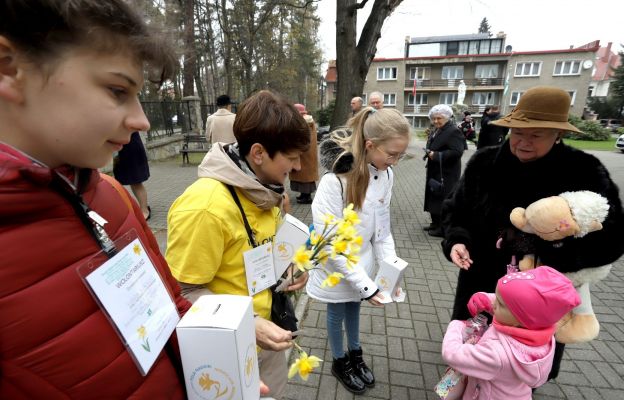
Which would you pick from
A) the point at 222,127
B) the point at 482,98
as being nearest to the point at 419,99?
the point at 482,98

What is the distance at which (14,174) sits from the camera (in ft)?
1.97

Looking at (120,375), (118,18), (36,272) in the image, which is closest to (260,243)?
(120,375)

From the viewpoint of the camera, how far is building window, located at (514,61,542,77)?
34500 mm

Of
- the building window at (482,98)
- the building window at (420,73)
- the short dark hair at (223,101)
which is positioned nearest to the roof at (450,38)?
the building window at (420,73)

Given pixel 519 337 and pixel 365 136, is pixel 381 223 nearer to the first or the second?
pixel 365 136

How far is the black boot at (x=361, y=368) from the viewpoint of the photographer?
8.09 ft

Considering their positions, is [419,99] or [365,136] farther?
[419,99]

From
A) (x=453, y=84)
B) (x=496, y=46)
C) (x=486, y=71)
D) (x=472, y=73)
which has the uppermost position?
(x=496, y=46)

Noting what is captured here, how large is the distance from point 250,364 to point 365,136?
1.54 metres

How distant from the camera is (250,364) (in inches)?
37.1

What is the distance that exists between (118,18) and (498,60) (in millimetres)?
43669

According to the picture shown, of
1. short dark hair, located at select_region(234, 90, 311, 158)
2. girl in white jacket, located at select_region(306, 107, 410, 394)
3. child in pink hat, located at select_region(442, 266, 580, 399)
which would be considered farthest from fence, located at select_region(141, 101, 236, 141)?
child in pink hat, located at select_region(442, 266, 580, 399)

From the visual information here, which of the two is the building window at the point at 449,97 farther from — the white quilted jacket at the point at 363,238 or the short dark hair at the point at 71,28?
the short dark hair at the point at 71,28

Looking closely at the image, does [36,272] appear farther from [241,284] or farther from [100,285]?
[241,284]
